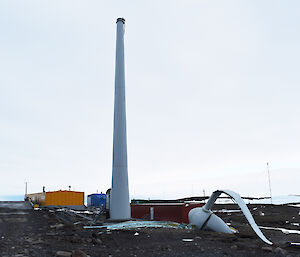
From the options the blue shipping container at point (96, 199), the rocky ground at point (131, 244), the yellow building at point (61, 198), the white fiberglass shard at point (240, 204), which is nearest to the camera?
the rocky ground at point (131, 244)

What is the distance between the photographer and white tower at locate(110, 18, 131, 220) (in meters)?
21.1

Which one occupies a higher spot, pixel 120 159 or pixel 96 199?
pixel 120 159

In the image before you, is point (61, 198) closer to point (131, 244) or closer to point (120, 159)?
point (120, 159)

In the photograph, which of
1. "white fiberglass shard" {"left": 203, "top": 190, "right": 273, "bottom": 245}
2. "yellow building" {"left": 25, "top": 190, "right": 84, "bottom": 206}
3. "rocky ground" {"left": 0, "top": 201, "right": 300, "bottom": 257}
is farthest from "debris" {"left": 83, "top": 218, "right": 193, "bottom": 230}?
"yellow building" {"left": 25, "top": 190, "right": 84, "bottom": 206}

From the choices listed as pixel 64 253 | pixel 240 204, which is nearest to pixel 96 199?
pixel 240 204

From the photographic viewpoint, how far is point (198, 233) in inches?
657

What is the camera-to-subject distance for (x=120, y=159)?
21.7 metres

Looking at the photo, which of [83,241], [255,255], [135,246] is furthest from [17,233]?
[255,255]

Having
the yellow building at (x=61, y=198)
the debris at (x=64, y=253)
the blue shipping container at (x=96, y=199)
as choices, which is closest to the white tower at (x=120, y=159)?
the debris at (x=64, y=253)

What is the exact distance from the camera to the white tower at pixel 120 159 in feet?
69.3

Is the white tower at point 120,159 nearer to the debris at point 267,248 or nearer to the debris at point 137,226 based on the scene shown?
the debris at point 137,226

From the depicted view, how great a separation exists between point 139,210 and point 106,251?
12.5 metres

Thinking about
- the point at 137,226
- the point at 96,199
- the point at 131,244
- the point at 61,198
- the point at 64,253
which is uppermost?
the point at 61,198

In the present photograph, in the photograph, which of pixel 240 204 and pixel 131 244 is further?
pixel 240 204
